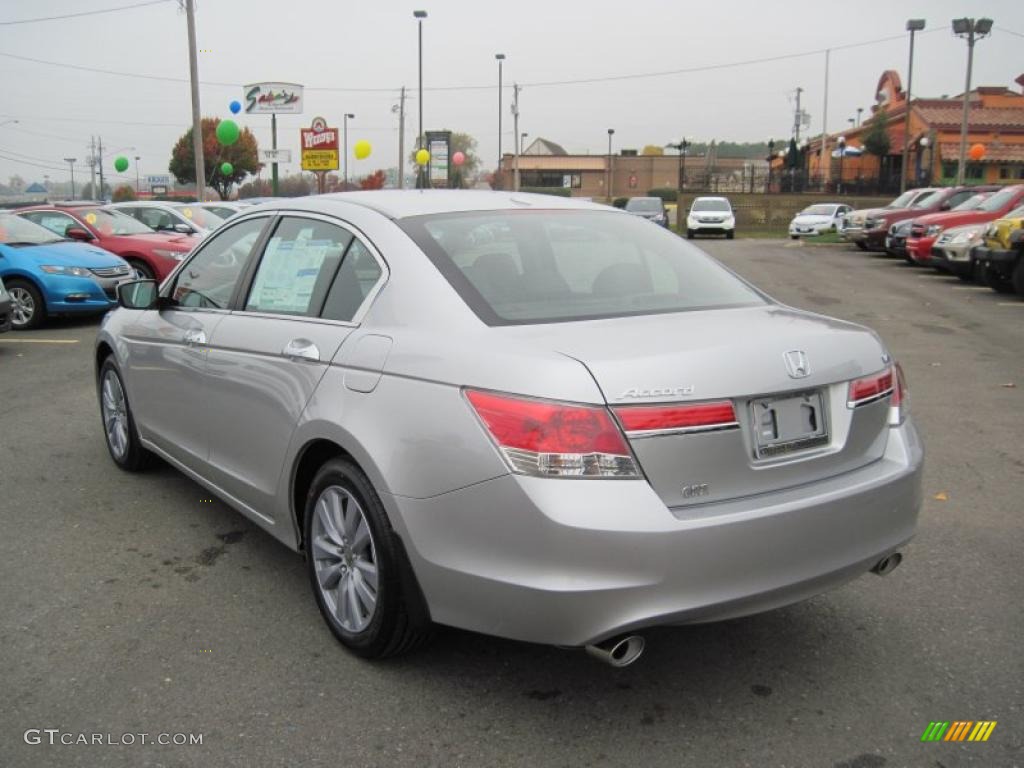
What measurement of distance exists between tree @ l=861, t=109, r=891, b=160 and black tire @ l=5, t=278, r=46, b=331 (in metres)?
47.1

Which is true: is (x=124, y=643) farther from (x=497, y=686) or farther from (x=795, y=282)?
(x=795, y=282)

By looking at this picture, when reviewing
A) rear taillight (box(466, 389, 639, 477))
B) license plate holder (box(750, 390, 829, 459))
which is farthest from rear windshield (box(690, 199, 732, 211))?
rear taillight (box(466, 389, 639, 477))

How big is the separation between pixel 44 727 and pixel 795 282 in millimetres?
15719

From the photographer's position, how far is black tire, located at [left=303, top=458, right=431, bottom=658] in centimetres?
299

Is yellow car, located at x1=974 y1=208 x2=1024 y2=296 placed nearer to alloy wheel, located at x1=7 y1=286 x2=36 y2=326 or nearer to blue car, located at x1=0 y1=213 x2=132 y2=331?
blue car, located at x1=0 y1=213 x2=132 y2=331

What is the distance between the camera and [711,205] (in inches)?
1304

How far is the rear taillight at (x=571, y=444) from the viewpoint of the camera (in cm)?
259

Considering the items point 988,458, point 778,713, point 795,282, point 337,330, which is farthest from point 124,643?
point 795,282

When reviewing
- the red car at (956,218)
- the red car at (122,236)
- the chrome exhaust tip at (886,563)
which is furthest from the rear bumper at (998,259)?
the chrome exhaust tip at (886,563)

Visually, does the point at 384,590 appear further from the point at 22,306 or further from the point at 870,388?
the point at 22,306

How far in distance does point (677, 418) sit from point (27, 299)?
11513 millimetres

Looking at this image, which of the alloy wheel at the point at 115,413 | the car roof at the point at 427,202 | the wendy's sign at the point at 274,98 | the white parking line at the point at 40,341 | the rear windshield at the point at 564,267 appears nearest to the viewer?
the rear windshield at the point at 564,267

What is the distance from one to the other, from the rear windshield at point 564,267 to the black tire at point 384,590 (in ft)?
2.36

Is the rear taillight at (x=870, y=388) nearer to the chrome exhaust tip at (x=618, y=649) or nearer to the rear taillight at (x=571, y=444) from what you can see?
the rear taillight at (x=571, y=444)
